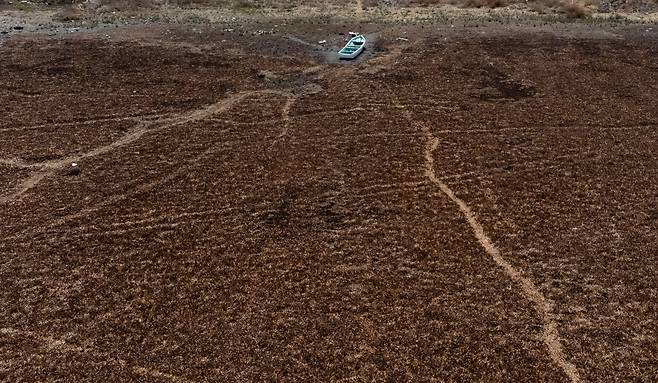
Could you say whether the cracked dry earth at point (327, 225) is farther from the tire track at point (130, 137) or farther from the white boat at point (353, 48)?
the white boat at point (353, 48)

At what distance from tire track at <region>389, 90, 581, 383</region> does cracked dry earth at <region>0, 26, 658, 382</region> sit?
0.11 feet

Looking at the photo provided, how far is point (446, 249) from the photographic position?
830 cm

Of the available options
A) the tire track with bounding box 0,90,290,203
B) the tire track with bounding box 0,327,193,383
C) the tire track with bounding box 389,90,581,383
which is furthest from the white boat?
the tire track with bounding box 0,327,193,383

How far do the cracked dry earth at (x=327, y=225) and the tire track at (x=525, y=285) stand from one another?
0.03 metres

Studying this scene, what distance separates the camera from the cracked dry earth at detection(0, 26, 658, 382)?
658 centimetres

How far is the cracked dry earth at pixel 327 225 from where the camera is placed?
6.58 meters

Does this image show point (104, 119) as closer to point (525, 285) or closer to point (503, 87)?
point (525, 285)

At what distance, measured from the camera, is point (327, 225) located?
884 cm

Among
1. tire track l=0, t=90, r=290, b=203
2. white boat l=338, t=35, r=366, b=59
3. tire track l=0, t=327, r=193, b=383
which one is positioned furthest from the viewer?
white boat l=338, t=35, r=366, b=59

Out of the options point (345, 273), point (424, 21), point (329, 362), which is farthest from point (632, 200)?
point (424, 21)

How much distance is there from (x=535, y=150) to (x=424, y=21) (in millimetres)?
10702

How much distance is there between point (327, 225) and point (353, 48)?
9.24m

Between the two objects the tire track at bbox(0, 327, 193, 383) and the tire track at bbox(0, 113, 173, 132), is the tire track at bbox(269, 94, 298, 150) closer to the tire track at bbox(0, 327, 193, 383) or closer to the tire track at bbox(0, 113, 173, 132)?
the tire track at bbox(0, 113, 173, 132)

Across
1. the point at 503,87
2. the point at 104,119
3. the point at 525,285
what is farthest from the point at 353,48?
the point at 525,285
